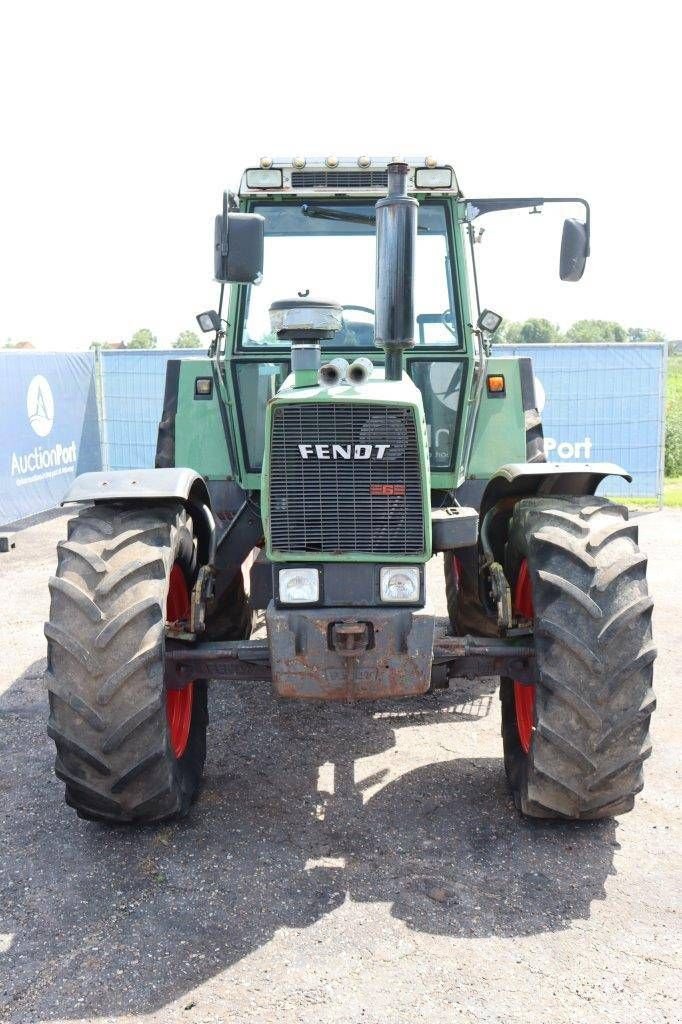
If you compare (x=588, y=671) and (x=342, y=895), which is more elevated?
(x=588, y=671)

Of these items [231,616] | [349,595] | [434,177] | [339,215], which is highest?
[434,177]

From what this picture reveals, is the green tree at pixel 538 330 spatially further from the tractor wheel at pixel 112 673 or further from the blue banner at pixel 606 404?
the tractor wheel at pixel 112 673

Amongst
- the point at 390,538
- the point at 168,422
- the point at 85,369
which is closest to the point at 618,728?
the point at 390,538

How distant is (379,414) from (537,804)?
174cm

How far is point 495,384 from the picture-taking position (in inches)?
218

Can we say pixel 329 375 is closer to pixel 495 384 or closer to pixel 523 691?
pixel 523 691

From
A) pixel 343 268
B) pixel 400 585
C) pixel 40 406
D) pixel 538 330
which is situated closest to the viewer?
pixel 400 585

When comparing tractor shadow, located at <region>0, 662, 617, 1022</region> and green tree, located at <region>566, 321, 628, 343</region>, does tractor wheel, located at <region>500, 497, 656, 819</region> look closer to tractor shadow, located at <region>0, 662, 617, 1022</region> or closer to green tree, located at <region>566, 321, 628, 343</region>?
tractor shadow, located at <region>0, 662, 617, 1022</region>

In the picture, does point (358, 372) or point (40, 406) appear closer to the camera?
point (358, 372)

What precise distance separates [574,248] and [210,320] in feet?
6.77

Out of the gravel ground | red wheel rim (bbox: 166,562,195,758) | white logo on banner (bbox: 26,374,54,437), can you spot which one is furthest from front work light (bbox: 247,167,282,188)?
white logo on banner (bbox: 26,374,54,437)

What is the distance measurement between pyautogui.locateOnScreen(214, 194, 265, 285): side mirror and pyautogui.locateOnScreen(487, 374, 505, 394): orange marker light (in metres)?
1.95

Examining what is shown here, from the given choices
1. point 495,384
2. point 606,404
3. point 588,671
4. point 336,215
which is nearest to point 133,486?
point 588,671

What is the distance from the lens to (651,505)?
13.0 metres
